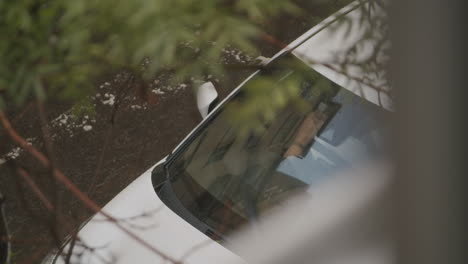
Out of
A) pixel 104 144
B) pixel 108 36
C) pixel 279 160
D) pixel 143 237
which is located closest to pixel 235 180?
pixel 279 160

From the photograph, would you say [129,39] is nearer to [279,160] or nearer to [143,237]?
[279,160]

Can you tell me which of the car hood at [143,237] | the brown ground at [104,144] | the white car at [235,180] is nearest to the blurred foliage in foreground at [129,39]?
the white car at [235,180]

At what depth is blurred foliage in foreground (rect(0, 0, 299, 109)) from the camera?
4.54 feet

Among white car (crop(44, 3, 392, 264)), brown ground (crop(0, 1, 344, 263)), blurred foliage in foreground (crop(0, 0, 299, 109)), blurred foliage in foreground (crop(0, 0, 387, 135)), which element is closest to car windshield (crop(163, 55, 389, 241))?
white car (crop(44, 3, 392, 264))

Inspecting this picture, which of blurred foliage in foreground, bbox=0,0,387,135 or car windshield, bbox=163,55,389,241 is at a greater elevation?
car windshield, bbox=163,55,389,241

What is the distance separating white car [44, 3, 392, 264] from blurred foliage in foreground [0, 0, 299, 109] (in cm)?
91

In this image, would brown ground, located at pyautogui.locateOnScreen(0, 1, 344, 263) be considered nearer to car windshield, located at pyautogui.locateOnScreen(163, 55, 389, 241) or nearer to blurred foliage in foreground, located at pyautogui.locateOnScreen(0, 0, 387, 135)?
car windshield, located at pyautogui.locateOnScreen(163, 55, 389, 241)

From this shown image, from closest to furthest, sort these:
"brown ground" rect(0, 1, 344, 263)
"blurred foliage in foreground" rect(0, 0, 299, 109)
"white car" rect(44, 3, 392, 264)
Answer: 1. "blurred foliage in foreground" rect(0, 0, 299, 109)
2. "white car" rect(44, 3, 392, 264)
3. "brown ground" rect(0, 1, 344, 263)

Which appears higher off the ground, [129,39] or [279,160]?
[279,160]

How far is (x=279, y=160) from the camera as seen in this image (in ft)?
9.28

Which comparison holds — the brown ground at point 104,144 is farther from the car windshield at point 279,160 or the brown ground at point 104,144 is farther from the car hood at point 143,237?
the car windshield at point 279,160

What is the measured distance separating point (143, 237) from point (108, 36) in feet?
4.90

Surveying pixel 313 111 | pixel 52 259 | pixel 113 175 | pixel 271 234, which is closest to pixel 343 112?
pixel 313 111

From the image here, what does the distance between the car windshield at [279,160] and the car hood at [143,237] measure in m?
0.09
